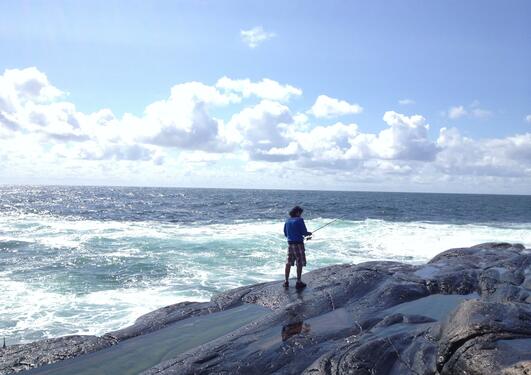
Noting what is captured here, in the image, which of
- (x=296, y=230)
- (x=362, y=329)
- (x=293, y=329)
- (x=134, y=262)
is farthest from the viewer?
(x=134, y=262)

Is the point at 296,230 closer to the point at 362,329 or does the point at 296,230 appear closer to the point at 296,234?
the point at 296,234

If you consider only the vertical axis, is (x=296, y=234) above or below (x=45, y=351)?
above

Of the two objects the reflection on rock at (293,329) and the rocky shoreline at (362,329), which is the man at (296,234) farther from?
the reflection on rock at (293,329)

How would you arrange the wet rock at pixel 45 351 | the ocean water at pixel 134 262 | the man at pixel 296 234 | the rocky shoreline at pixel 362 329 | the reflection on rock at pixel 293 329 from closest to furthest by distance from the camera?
the rocky shoreline at pixel 362 329, the wet rock at pixel 45 351, the reflection on rock at pixel 293 329, the man at pixel 296 234, the ocean water at pixel 134 262

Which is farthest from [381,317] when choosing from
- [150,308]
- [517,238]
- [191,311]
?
[517,238]

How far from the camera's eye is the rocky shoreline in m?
4.89

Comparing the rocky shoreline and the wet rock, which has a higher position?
the rocky shoreline

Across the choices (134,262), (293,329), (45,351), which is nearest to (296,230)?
(293,329)

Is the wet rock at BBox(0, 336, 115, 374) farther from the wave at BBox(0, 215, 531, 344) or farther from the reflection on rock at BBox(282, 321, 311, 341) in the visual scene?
the reflection on rock at BBox(282, 321, 311, 341)

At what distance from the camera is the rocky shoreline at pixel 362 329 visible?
4887mm

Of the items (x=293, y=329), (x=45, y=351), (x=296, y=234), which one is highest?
(x=296, y=234)

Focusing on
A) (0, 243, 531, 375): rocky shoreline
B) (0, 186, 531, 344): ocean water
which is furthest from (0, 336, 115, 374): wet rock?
(0, 186, 531, 344): ocean water

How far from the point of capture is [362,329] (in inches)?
257

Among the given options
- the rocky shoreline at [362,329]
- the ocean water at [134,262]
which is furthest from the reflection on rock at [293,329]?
the ocean water at [134,262]
